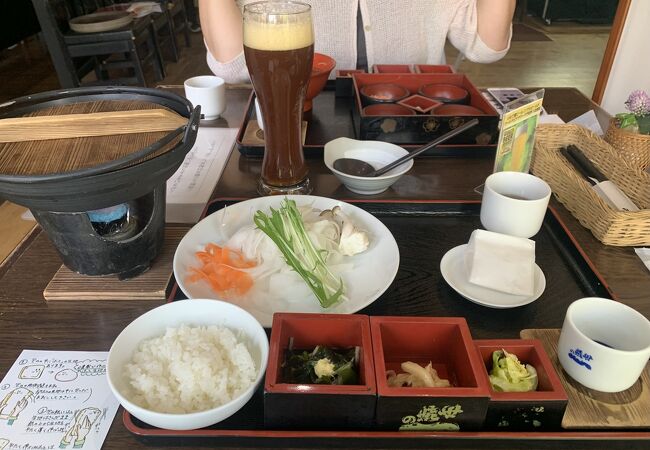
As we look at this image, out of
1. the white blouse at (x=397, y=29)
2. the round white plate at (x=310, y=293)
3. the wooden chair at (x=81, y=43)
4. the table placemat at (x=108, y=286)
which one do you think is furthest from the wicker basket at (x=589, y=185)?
the wooden chair at (x=81, y=43)

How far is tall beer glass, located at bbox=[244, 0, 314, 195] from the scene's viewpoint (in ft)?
3.55

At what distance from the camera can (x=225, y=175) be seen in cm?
136

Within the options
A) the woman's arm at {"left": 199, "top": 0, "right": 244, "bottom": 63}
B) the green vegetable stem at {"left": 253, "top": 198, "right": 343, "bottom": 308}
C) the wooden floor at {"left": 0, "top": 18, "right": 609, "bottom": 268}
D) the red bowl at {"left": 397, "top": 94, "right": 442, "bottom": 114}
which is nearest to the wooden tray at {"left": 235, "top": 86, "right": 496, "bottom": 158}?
the red bowl at {"left": 397, "top": 94, "right": 442, "bottom": 114}

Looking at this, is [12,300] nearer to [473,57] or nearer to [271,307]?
[271,307]

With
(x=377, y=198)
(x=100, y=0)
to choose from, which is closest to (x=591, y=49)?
(x=100, y=0)

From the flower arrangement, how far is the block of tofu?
30.3 inches

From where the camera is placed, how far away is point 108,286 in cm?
96

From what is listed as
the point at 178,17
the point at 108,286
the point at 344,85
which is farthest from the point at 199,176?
the point at 178,17

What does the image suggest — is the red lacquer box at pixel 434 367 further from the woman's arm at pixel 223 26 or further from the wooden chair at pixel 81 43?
the wooden chair at pixel 81 43

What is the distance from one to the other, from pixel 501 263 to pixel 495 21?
1321 millimetres

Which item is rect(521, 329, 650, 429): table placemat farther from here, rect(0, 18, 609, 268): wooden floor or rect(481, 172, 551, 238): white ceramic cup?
rect(0, 18, 609, 268): wooden floor

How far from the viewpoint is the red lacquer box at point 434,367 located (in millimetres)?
644

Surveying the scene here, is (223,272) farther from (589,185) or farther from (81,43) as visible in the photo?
(81,43)

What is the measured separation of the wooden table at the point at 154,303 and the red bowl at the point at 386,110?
16cm
